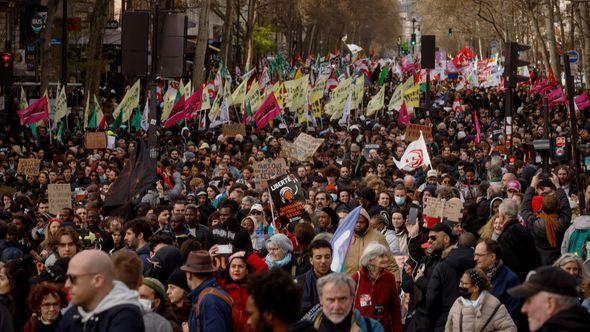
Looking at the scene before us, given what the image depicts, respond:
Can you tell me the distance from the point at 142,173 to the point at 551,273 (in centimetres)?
1172

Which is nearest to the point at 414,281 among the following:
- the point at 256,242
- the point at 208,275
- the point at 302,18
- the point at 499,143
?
the point at 256,242

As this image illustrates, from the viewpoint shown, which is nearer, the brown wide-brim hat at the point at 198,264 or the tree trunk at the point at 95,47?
the brown wide-brim hat at the point at 198,264

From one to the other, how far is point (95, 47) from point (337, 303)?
110ft

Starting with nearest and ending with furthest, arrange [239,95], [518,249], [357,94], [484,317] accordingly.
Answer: [484,317] < [518,249] < [239,95] < [357,94]

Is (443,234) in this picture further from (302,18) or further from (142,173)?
(302,18)

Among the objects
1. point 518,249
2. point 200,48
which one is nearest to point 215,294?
point 518,249

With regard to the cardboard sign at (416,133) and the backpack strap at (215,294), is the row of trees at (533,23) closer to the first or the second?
the cardboard sign at (416,133)

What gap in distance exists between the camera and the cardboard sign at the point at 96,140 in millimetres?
24922

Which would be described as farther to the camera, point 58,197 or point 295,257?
point 58,197

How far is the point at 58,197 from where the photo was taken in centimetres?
1583

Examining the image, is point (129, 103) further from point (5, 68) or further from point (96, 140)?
point (96, 140)

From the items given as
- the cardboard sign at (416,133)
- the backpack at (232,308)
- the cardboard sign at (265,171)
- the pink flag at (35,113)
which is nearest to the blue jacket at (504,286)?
the backpack at (232,308)

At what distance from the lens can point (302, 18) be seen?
8950cm

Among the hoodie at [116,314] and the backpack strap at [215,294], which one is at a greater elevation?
the hoodie at [116,314]
